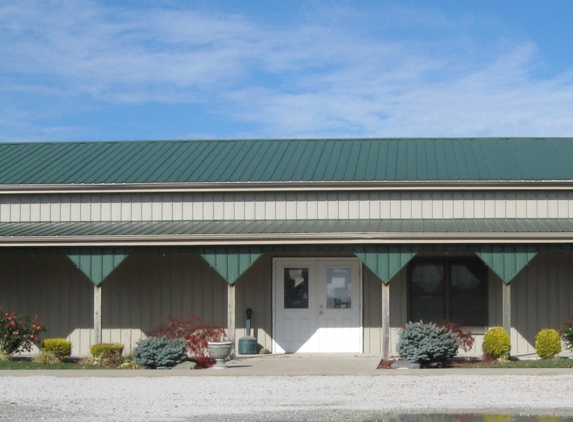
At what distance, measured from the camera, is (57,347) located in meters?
19.9

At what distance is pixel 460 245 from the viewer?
19438 mm

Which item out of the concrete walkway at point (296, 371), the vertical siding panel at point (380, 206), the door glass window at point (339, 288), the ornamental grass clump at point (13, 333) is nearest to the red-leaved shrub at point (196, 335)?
the concrete walkway at point (296, 371)

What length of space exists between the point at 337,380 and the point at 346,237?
4403 millimetres

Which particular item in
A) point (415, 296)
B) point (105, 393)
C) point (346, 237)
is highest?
point (346, 237)

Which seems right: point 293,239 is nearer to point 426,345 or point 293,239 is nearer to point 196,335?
point 196,335

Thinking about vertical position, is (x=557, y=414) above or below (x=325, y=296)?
below

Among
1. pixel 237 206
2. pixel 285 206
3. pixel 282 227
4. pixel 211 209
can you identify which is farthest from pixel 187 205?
pixel 282 227

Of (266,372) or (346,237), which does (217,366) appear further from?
(346,237)

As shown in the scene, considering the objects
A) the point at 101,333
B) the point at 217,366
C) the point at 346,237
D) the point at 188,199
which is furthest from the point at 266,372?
the point at 188,199

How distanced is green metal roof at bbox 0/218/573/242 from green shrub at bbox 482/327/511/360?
2244 mm

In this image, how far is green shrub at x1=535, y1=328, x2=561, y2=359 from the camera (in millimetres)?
18781

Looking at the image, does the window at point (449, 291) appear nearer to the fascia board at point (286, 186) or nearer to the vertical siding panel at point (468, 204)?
the vertical siding panel at point (468, 204)

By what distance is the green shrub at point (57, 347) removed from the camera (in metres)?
19.9

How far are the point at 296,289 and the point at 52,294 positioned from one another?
6.14 metres
